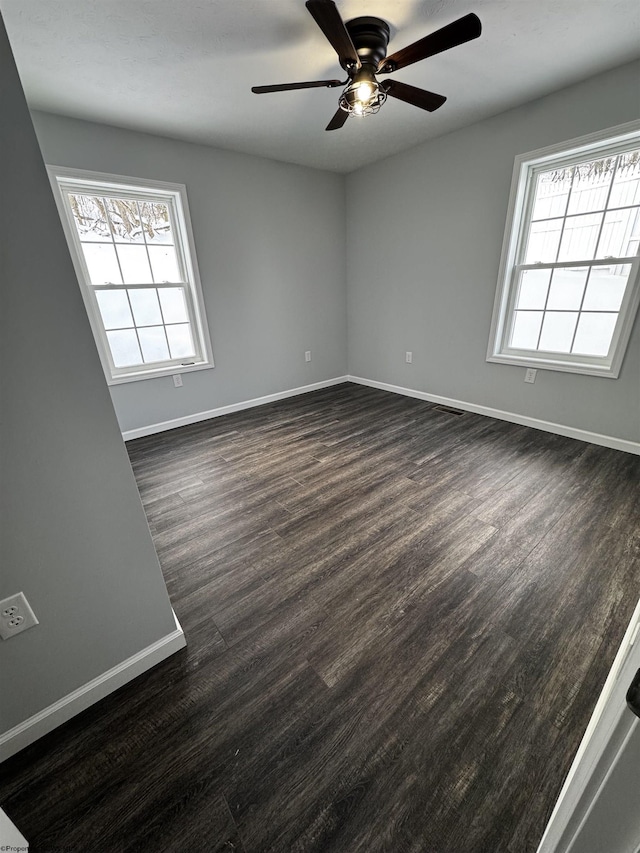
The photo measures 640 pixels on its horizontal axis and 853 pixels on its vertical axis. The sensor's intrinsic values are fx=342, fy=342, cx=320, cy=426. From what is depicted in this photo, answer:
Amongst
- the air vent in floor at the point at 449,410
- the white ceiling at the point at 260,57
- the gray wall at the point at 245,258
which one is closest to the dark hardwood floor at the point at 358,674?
the air vent in floor at the point at 449,410

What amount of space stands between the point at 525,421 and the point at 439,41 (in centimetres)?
283

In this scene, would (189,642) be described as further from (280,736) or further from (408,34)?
(408,34)

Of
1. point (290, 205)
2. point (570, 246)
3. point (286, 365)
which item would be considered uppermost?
point (290, 205)

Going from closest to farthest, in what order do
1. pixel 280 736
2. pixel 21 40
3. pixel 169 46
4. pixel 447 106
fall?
pixel 280 736 < pixel 21 40 < pixel 169 46 < pixel 447 106

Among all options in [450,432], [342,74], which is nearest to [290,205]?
[342,74]

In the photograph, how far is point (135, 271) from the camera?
10.3 ft

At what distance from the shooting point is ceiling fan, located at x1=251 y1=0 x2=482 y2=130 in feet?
4.71

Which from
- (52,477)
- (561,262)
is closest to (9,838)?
(52,477)

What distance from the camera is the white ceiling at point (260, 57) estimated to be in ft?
5.44

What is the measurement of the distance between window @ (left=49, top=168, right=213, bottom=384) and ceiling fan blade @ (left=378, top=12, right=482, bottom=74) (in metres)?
2.19

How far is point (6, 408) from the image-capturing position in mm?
885

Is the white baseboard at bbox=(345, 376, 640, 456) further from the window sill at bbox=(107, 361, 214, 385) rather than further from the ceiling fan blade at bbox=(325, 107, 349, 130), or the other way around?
the ceiling fan blade at bbox=(325, 107, 349, 130)

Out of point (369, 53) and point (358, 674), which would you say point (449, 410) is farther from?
point (358, 674)

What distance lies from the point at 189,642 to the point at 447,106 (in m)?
3.88
